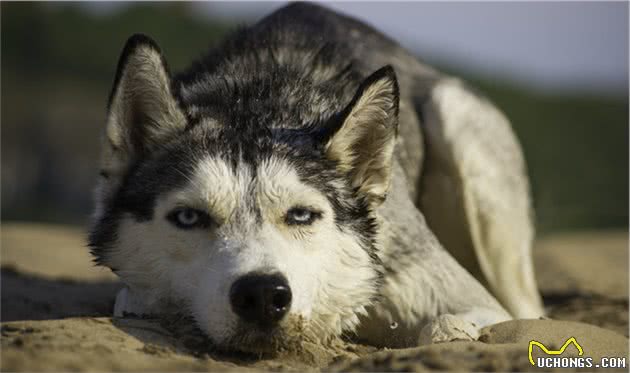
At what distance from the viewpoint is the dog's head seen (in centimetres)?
414

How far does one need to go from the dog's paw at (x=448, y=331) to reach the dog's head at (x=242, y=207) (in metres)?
0.42

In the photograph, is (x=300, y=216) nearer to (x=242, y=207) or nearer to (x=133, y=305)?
(x=242, y=207)

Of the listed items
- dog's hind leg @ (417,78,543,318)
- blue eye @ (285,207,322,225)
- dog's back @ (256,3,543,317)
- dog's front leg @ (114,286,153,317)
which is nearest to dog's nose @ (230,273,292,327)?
blue eye @ (285,207,322,225)

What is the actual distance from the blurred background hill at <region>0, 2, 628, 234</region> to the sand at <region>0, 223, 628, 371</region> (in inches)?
420

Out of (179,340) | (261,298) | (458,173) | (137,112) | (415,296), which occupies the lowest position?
(179,340)

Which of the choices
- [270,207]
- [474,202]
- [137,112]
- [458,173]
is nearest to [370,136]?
[270,207]

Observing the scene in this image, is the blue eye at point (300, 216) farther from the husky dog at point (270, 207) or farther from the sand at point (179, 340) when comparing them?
the sand at point (179, 340)

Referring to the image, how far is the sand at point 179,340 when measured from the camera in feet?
12.1

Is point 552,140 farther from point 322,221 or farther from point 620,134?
point 322,221

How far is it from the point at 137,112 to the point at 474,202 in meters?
3.13

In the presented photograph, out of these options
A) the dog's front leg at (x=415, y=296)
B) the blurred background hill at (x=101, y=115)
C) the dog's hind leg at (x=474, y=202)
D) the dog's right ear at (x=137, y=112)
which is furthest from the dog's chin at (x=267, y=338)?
the blurred background hill at (x=101, y=115)

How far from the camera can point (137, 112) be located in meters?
4.91

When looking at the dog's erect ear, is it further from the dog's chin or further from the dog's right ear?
the dog's chin

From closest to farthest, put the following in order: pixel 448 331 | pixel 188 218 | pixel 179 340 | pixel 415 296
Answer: pixel 179 340, pixel 188 218, pixel 448 331, pixel 415 296
